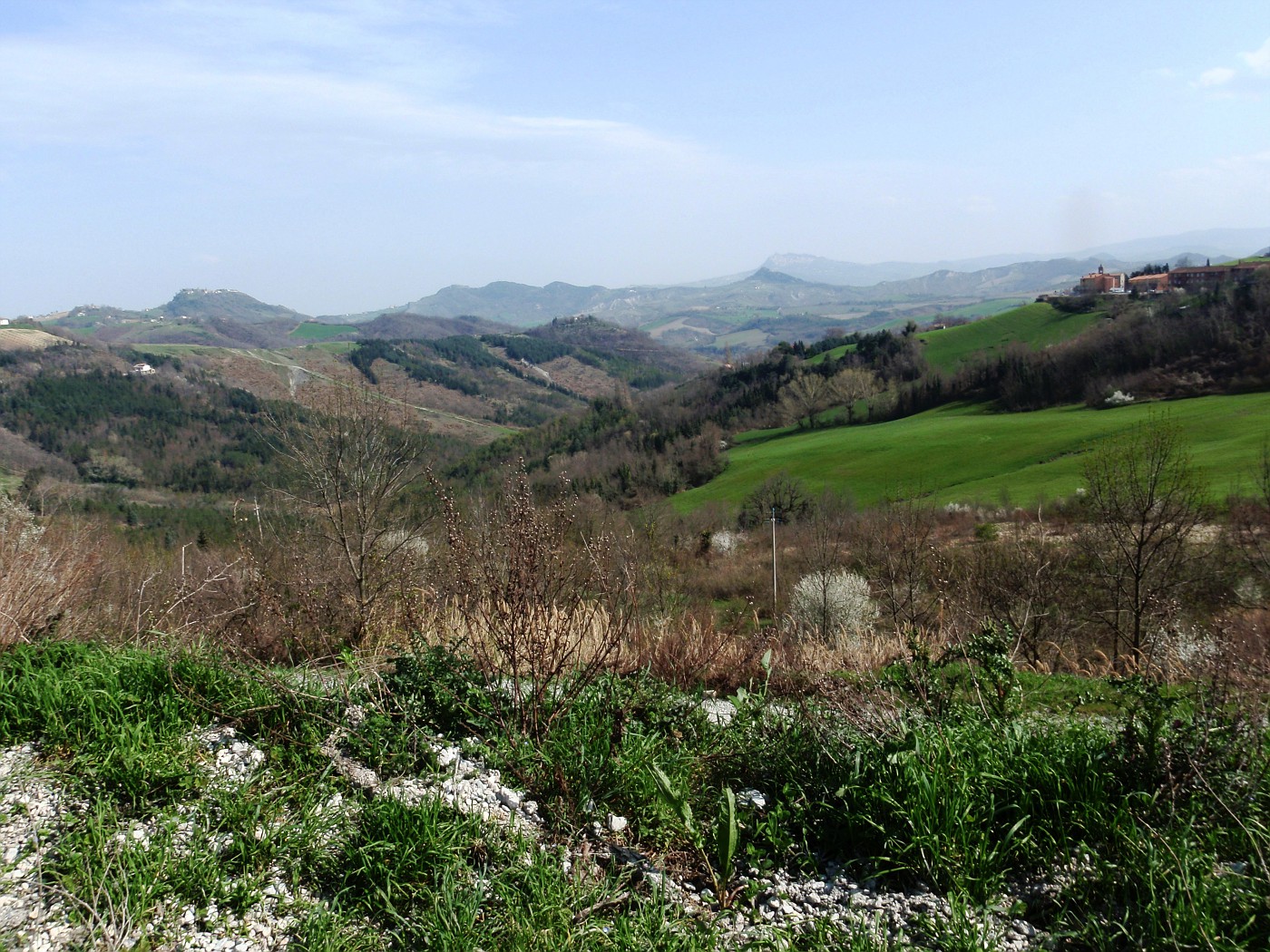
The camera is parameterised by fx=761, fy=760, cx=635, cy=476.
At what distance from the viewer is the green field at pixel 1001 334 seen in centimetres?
9088

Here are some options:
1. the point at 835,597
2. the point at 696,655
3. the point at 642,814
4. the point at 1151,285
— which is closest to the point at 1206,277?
the point at 1151,285

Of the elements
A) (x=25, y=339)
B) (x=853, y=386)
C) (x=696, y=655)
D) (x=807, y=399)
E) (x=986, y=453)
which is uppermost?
(x=25, y=339)

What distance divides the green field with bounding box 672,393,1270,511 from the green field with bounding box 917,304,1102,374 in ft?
63.5

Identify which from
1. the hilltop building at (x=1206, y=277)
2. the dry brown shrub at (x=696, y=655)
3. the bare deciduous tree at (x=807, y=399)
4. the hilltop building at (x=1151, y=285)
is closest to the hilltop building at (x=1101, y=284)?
the hilltop building at (x=1151, y=285)

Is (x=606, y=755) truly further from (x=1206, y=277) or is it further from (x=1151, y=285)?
(x=1151, y=285)

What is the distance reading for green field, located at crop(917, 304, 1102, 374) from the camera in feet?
298

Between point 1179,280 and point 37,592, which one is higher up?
point 1179,280

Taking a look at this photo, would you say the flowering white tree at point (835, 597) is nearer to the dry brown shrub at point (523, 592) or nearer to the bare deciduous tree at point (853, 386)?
the dry brown shrub at point (523, 592)

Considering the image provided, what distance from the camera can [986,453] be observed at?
183 feet

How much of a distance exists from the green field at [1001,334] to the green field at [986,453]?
19358 millimetres

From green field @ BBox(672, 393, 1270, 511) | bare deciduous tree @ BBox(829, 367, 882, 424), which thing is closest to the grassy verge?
green field @ BBox(672, 393, 1270, 511)

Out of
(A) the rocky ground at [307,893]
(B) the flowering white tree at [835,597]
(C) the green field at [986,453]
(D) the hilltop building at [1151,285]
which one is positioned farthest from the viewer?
(D) the hilltop building at [1151,285]

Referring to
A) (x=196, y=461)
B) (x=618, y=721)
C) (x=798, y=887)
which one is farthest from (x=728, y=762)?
(x=196, y=461)

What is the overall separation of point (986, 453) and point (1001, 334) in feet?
158
